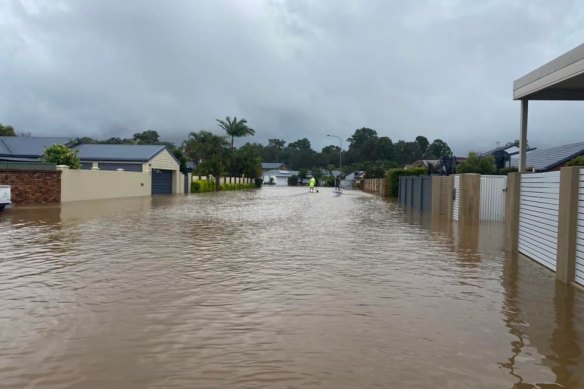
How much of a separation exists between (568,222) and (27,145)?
1776 inches

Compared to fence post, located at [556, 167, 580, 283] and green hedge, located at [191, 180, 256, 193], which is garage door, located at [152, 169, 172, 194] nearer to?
green hedge, located at [191, 180, 256, 193]

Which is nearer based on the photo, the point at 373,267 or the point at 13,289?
the point at 13,289

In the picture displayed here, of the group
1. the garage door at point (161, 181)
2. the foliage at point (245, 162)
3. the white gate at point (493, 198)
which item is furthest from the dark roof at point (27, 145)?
the white gate at point (493, 198)

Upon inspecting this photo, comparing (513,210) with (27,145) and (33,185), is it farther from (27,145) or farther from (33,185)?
(27,145)

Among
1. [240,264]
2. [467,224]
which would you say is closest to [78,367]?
[240,264]

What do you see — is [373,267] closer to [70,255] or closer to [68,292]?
[68,292]

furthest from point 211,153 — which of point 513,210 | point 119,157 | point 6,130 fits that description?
point 513,210

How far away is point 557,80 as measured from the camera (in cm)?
922

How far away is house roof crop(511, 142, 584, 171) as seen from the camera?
32969 mm

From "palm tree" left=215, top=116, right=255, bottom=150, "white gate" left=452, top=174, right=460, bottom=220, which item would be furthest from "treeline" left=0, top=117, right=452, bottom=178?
"white gate" left=452, top=174, right=460, bottom=220

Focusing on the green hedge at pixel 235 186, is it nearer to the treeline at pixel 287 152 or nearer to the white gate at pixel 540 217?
the treeline at pixel 287 152

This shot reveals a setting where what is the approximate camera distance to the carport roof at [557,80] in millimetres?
8594

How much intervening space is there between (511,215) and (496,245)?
1.37 m

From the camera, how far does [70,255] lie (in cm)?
1003
